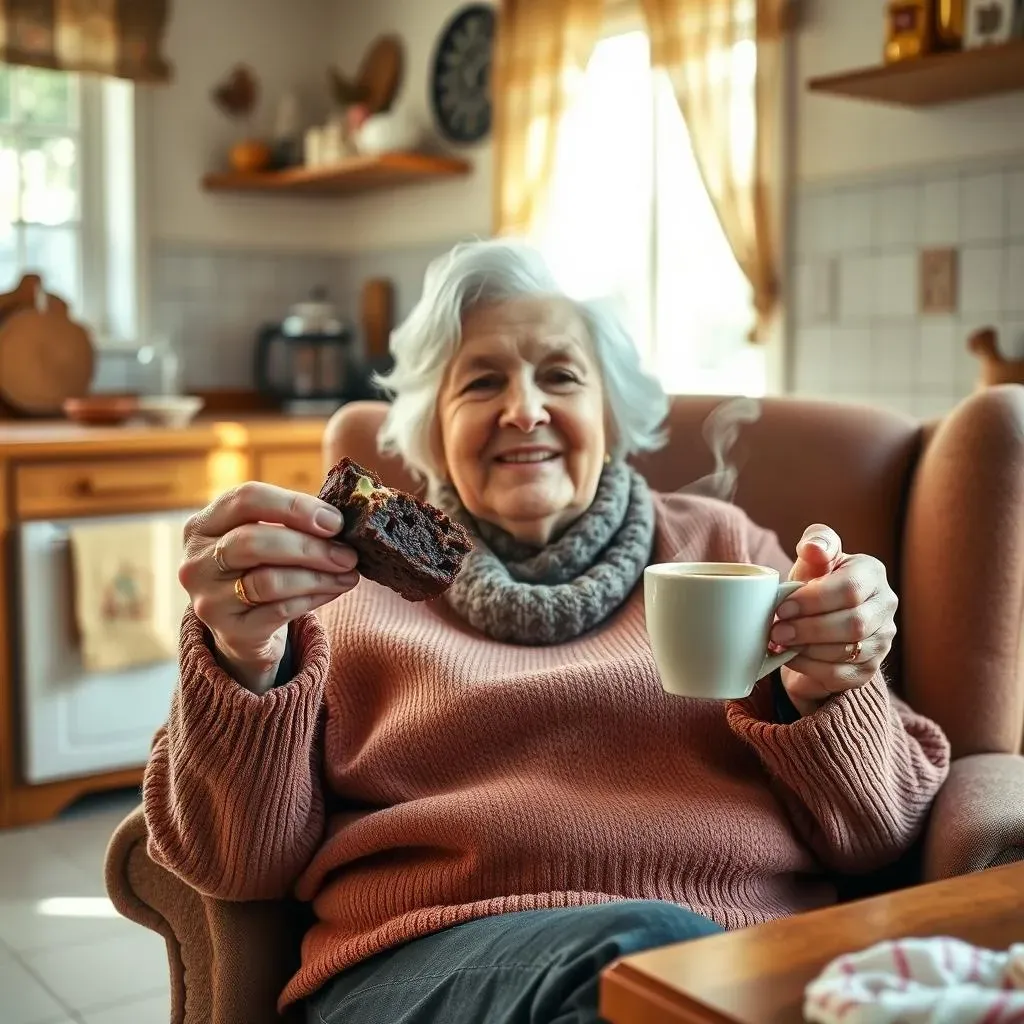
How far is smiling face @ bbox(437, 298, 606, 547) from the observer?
1.59 meters

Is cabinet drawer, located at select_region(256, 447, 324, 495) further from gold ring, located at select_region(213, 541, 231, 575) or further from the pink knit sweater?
gold ring, located at select_region(213, 541, 231, 575)

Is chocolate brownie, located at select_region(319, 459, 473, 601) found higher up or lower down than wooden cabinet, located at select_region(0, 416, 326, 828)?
higher up

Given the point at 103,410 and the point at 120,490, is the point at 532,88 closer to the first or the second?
the point at 103,410

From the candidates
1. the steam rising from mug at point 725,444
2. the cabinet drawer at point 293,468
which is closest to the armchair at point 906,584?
the steam rising from mug at point 725,444

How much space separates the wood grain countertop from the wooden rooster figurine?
67.5 inches

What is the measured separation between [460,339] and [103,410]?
209 cm

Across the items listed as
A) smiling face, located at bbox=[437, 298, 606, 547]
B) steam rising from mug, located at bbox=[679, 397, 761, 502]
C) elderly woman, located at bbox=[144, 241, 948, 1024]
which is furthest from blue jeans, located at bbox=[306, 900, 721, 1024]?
steam rising from mug, located at bbox=[679, 397, 761, 502]

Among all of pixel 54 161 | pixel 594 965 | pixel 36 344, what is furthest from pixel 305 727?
pixel 54 161

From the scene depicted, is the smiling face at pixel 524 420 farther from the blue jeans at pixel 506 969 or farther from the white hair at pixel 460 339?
the blue jeans at pixel 506 969

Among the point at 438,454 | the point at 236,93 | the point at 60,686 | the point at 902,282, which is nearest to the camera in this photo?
the point at 438,454

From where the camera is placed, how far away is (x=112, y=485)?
3.27 metres

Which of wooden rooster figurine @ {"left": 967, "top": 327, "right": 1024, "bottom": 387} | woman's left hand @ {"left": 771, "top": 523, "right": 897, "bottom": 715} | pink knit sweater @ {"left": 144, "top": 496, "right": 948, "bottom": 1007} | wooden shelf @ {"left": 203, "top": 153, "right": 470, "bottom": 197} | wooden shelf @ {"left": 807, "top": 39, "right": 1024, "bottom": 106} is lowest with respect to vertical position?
pink knit sweater @ {"left": 144, "top": 496, "right": 948, "bottom": 1007}

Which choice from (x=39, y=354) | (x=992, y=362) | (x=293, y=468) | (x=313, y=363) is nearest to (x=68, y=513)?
(x=293, y=468)

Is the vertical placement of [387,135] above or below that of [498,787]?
above
